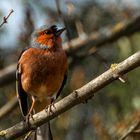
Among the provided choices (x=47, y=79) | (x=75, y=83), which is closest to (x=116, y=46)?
(x=75, y=83)

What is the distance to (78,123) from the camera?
6.89 metres

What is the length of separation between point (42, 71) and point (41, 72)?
0.6 inches

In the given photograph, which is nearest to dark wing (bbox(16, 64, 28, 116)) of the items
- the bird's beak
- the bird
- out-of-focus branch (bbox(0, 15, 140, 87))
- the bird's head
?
the bird

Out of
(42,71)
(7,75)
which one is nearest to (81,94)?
(42,71)

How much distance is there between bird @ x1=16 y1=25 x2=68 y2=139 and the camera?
19.3ft

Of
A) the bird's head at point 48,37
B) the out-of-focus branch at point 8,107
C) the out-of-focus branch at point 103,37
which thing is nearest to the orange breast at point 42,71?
the bird's head at point 48,37

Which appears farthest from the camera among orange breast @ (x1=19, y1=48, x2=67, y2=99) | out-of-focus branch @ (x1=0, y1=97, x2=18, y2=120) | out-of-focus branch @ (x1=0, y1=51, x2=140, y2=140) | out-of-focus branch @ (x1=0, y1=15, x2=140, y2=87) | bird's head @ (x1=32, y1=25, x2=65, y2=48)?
out-of-focus branch @ (x1=0, y1=15, x2=140, y2=87)

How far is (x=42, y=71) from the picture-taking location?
5859mm

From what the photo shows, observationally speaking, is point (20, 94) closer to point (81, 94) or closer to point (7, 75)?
point (7, 75)

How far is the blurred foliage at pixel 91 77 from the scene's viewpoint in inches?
260

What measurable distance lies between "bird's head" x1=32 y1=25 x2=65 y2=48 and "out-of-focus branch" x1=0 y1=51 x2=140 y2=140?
151cm

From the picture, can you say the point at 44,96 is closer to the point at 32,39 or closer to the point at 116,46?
the point at 32,39

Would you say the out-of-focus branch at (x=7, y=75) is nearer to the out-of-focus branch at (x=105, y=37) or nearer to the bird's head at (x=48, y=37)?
the bird's head at (x=48, y=37)

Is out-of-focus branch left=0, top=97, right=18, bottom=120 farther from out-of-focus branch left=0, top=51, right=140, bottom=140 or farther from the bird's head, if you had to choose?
out-of-focus branch left=0, top=51, right=140, bottom=140
